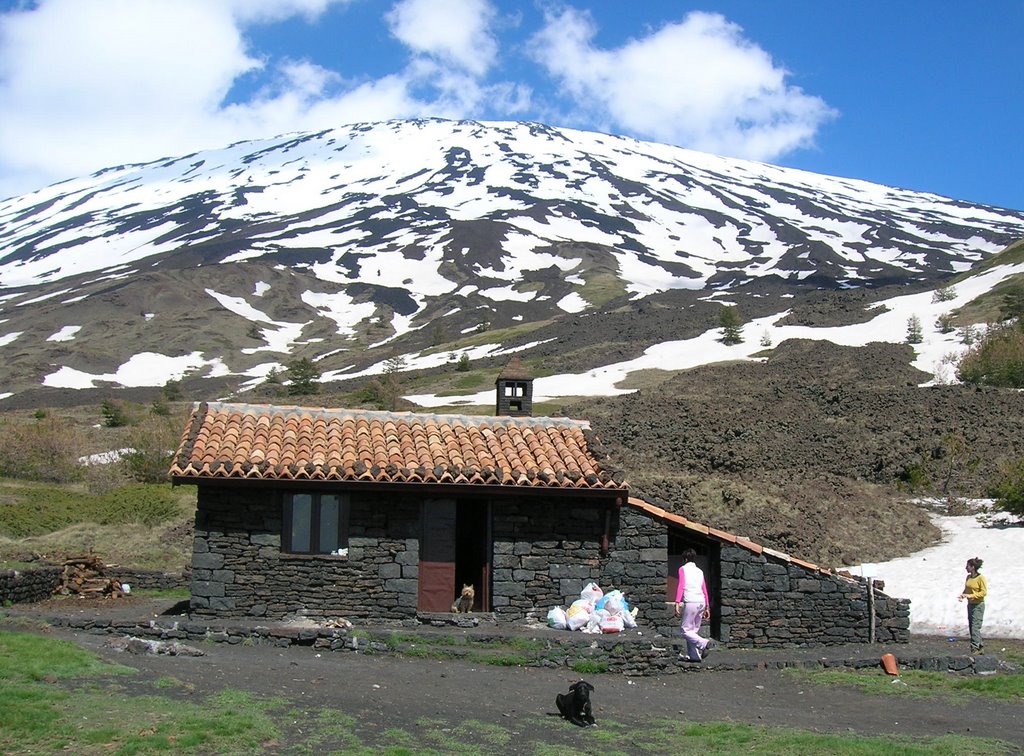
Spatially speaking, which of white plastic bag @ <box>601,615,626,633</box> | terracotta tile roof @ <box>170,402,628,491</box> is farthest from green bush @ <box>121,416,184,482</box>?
white plastic bag @ <box>601,615,626,633</box>

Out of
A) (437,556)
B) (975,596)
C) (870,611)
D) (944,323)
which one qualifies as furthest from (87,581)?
(944,323)

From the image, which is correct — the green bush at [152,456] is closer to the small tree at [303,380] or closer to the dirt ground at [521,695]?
the dirt ground at [521,695]

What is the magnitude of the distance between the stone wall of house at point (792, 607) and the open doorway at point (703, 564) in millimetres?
238

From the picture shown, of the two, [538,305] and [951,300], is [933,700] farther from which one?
[538,305]

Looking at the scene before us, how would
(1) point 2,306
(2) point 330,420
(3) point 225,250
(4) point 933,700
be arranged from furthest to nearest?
(3) point 225,250 < (1) point 2,306 < (2) point 330,420 < (4) point 933,700

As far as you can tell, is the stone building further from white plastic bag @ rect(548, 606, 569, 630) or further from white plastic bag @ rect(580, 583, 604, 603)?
white plastic bag @ rect(548, 606, 569, 630)

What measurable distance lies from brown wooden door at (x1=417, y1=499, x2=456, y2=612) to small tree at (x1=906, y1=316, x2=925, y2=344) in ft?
176

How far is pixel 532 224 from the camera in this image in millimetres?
189375

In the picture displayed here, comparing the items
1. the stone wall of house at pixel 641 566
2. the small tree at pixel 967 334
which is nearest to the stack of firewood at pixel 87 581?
the stone wall of house at pixel 641 566

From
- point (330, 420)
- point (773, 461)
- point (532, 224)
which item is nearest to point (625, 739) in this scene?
point (330, 420)

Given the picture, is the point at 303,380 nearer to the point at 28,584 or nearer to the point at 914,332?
the point at 914,332

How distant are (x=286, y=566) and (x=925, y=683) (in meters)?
10.1

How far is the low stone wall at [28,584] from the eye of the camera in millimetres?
19562

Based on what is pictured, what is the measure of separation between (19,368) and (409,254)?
76636 millimetres
